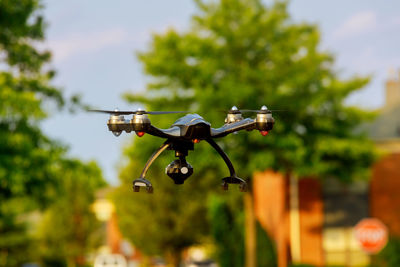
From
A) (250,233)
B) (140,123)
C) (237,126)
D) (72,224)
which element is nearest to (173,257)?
(72,224)

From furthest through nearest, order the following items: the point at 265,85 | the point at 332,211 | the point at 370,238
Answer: the point at 332,211
the point at 265,85
the point at 370,238

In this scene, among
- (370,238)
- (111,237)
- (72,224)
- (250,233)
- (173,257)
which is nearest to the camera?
(370,238)

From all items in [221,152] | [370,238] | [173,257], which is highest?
[173,257]

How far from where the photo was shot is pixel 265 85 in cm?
2766

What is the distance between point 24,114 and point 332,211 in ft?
60.4

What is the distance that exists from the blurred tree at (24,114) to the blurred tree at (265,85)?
229 inches

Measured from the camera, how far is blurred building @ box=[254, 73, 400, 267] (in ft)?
110

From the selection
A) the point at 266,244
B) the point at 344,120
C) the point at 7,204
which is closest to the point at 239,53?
the point at 344,120

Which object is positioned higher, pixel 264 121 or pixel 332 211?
pixel 332 211

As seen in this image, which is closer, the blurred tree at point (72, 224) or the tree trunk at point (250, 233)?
the tree trunk at point (250, 233)

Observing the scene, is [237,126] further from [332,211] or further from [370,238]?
[332,211]

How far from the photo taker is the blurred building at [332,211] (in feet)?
110

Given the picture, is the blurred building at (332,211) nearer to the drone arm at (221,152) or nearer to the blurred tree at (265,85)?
the blurred tree at (265,85)

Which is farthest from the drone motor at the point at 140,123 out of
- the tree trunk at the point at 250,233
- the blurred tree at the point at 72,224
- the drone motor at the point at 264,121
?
the blurred tree at the point at 72,224
